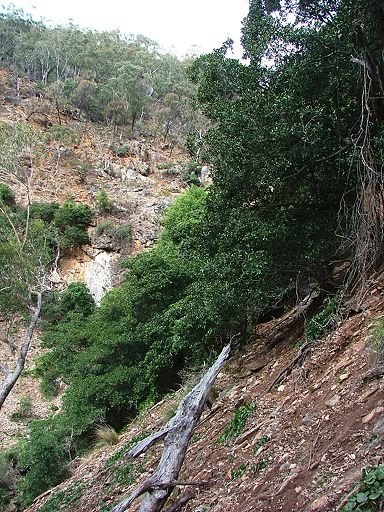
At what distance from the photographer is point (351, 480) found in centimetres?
324

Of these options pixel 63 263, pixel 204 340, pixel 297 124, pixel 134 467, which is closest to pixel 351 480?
pixel 134 467

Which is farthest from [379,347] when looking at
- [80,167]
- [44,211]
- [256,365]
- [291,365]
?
[80,167]

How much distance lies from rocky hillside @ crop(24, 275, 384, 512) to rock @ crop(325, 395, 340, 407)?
0.02m

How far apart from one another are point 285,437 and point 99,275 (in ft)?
82.6

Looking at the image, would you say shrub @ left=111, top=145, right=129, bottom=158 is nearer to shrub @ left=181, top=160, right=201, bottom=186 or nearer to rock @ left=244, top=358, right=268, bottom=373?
shrub @ left=181, top=160, right=201, bottom=186

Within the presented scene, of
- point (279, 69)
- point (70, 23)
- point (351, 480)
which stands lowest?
point (351, 480)

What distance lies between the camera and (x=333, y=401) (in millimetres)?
4797

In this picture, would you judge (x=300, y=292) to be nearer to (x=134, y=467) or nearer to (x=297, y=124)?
(x=297, y=124)

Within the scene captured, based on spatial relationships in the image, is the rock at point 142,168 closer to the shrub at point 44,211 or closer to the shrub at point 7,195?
the shrub at point 44,211

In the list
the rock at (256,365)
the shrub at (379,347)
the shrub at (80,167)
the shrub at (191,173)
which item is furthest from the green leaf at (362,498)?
the shrub at (80,167)

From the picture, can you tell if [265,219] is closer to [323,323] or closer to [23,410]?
[323,323]

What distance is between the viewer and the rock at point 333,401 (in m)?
4.74

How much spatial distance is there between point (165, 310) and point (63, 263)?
60.5ft

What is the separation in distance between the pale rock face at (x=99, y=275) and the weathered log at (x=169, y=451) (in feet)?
76.0
